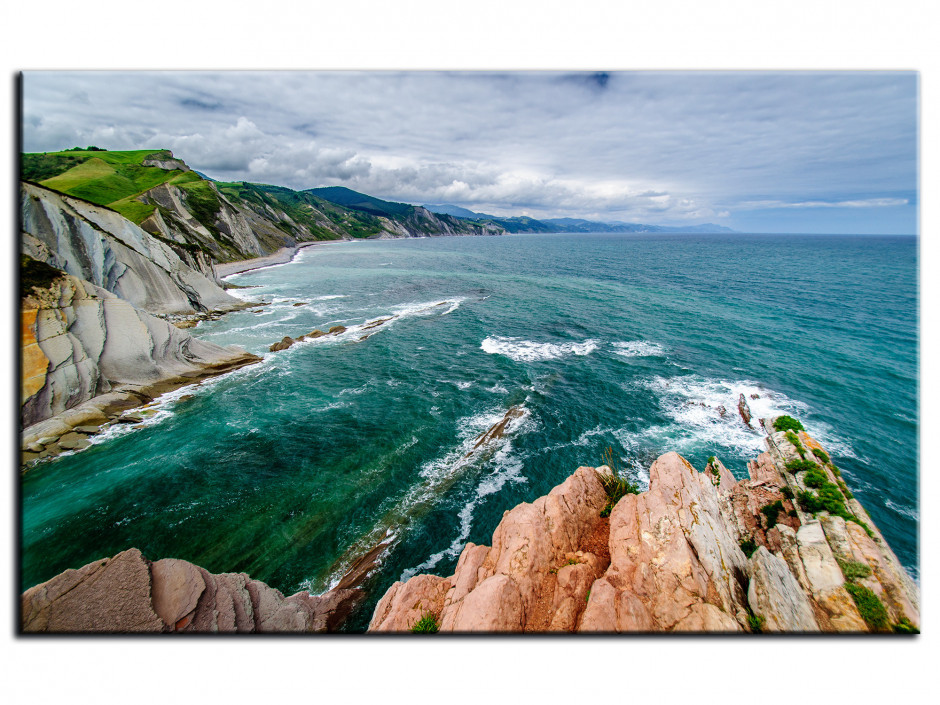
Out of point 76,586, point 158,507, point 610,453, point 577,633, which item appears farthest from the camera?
point 610,453

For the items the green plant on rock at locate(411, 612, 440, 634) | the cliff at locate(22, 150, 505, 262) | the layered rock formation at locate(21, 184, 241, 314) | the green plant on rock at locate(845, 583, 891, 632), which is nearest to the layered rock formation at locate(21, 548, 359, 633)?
the green plant on rock at locate(411, 612, 440, 634)

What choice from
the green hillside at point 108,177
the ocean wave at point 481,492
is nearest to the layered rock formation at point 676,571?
the ocean wave at point 481,492

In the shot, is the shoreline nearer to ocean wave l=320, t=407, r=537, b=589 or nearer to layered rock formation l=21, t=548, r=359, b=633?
ocean wave l=320, t=407, r=537, b=589

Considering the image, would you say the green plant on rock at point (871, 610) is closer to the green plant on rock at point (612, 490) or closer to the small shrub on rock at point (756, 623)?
the small shrub on rock at point (756, 623)

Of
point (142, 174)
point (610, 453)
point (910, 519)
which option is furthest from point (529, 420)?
point (142, 174)

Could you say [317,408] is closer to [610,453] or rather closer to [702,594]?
[610,453]

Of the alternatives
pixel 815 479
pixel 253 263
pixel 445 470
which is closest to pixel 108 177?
pixel 253 263
